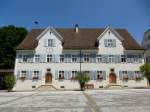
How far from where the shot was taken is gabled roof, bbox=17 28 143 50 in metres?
39.0

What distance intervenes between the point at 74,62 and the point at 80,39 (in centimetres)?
494

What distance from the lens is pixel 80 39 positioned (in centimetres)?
4125

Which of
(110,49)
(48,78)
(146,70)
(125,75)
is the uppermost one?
(110,49)

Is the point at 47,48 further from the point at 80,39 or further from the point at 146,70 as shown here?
the point at 146,70

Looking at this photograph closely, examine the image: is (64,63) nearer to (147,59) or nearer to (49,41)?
(49,41)

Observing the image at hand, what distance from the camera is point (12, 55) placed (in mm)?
51625

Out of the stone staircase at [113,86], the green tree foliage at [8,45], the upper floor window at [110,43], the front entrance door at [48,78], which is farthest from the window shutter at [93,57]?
the green tree foliage at [8,45]

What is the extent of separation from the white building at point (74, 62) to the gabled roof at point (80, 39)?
16 cm

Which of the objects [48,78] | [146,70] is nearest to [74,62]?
[48,78]

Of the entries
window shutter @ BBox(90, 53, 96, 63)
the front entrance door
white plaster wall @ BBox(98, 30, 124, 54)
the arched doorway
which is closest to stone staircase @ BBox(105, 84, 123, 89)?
the arched doorway

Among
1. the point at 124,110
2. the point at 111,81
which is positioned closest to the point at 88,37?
the point at 111,81

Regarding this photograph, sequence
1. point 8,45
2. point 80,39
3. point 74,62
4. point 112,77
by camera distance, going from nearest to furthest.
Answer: point 112,77 < point 74,62 < point 80,39 < point 8,45

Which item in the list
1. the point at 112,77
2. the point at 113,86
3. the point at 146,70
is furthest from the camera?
the point at 112,77

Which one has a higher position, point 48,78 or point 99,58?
point 99,58
